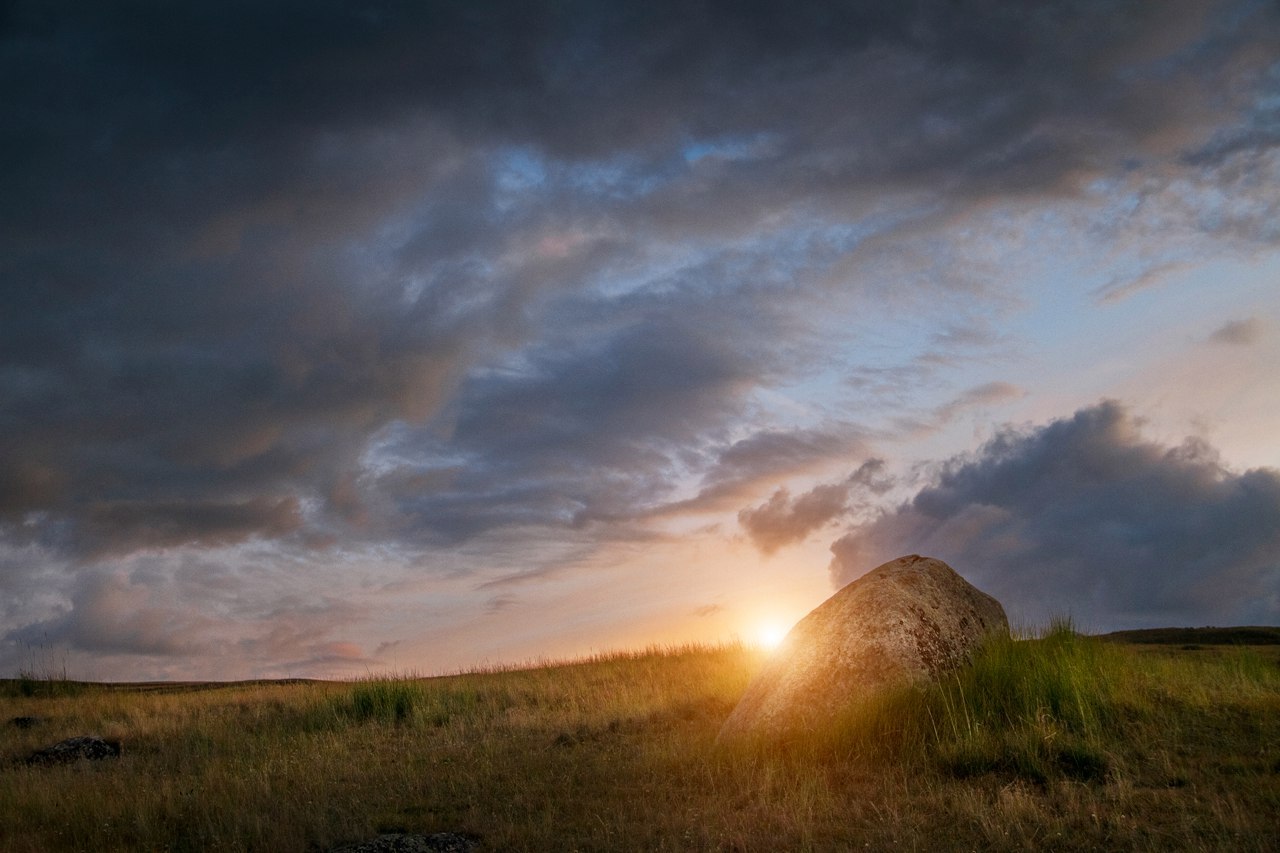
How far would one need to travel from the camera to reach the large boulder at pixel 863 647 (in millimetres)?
10523

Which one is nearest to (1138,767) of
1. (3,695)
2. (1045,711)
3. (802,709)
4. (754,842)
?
(1045,711)

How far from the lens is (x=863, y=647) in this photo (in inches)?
425

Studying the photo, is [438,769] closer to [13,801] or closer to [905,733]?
[13,801]

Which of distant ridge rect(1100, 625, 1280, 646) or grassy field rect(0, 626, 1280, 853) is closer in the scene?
grassy field rect(0, 626, 1280, 853)

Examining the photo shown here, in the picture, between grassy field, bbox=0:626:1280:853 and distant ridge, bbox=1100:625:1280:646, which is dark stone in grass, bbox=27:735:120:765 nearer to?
grassy field, bbox=0:626:1280:853

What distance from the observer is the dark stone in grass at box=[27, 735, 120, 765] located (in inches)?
581

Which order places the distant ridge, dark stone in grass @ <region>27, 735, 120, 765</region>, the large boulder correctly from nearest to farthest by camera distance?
the large boulder < dark stone in grass @ <region>27, 735, 120, 765</region> < the distant ridge

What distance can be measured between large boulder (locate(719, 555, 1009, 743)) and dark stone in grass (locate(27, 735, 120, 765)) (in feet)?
37.7

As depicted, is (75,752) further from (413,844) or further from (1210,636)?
(1210,636)

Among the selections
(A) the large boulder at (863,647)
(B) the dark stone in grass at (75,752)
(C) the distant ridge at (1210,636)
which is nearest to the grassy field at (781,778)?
(A) the large boulder at (863,647)

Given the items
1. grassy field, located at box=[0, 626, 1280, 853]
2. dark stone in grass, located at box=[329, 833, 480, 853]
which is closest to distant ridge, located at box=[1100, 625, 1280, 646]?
grassy field, located at box=[0, 626, 1280, 853]

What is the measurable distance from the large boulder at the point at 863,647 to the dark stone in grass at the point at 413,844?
4039 mm

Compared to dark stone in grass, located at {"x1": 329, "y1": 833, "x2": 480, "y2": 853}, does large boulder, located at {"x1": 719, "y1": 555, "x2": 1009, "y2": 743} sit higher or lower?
higher

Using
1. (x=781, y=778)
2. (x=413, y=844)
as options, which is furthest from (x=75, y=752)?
(x=781, y=778)
